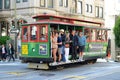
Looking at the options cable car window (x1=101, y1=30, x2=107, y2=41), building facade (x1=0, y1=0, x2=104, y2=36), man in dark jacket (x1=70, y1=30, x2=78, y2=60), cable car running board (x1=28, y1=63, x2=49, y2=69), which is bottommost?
cable car running board (x1=28, y1=63, x2=49, y2=69)

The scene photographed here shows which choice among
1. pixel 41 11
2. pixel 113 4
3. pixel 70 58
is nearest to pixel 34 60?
pixel 70 58

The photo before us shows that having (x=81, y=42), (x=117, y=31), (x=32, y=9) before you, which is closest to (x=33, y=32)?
(x=81, y=42)

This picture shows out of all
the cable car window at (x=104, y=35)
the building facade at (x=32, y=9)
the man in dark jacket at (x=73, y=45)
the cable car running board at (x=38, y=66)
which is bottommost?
the cable car running board at (x=38, y=66)

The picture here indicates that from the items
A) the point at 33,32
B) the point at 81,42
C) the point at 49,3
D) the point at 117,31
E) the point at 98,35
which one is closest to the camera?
the point at 33,32

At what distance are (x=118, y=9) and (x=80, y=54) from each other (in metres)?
38.3

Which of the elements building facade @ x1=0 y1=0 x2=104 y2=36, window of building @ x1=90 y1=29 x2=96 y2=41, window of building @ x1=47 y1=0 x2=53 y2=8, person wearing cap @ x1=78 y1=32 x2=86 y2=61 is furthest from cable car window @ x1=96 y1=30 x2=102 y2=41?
window of building @ x1=47 y1=0 x2=53 y2=8

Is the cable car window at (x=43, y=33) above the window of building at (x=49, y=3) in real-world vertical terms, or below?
below

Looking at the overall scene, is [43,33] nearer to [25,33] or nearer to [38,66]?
[25,33]

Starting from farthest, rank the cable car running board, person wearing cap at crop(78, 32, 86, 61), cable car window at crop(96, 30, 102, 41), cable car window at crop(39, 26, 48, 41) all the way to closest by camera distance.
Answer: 1. cable car window at crop(96, 30, 102, 41)
2. person wearing cap at crop(78, 32, 86, 61)
3. the cable car running board
4. cable car window at crop(39, 26, 48, 41)

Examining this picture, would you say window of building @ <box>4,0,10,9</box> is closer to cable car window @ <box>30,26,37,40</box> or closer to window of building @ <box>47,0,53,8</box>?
window of building @ <box>47,0,53,8</box>

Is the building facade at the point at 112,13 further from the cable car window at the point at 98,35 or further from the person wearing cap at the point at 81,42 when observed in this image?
the person wearing cap at the point at 81,42

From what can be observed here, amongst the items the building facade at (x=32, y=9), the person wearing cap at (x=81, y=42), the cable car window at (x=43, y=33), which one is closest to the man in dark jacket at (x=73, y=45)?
the person wearing cap at (x=81, y=42)

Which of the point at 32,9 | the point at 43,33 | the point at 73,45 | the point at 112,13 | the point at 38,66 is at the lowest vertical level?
the point at 38,66

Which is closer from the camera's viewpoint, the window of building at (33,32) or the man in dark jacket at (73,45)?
the window of building at (33,32)
